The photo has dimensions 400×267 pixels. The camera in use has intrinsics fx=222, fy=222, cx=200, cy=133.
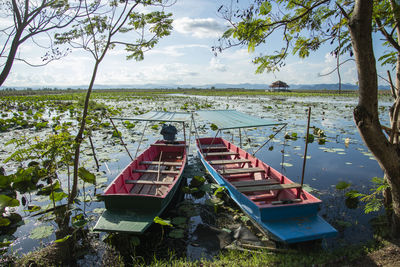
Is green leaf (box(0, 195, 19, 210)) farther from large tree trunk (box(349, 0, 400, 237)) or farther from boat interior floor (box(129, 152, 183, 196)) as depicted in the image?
large tree trunk (box(349, 0, 400, 237))

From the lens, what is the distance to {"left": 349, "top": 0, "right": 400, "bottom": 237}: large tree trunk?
8.36 feet

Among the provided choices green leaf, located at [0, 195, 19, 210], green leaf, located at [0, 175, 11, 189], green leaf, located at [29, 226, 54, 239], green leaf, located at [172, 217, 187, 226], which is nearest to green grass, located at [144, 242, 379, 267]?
green leaf, located at [172, 217, 187, 226]

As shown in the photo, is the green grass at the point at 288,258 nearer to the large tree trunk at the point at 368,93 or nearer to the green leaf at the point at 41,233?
the large tree trunk at the point at 368,93

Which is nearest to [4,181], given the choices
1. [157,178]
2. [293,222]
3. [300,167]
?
[157,178]

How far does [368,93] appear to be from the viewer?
8.98 feet

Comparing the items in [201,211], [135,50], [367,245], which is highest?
[135,50]

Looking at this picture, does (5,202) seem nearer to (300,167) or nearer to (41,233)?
(41,233)

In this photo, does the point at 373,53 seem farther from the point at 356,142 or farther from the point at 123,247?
the point at 356,142

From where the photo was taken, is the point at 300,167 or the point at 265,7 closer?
the point at 265,7

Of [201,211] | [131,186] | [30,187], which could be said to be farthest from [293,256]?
[30,187]

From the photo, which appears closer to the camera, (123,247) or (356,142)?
(123,247)

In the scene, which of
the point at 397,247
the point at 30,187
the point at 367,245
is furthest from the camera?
the point at 30,187

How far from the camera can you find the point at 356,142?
37.9 ft

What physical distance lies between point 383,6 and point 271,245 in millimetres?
4690
